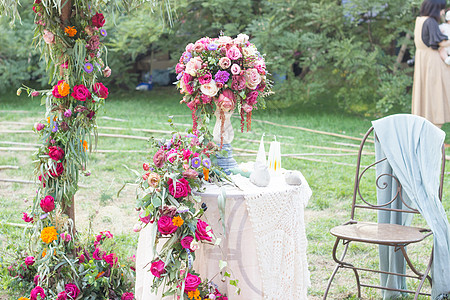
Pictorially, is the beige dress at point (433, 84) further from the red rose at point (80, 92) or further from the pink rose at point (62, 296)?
the pink rose at point (62, 296)

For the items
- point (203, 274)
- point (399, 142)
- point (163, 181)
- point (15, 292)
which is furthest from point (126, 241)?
point (399, 142)

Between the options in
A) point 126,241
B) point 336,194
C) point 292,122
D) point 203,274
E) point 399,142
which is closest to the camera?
point 203,274

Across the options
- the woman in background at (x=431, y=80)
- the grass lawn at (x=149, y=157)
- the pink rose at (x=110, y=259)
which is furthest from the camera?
the woman in background at (x=431, y=80)

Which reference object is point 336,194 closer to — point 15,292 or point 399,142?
point 399,142

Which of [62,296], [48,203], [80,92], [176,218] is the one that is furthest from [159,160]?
[62,296]

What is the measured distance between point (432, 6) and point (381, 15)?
3.60m

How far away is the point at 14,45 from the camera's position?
12273 millimetres

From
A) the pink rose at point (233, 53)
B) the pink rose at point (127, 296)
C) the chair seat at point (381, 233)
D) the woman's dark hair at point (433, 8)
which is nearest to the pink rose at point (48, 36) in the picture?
the pink rose at point (233, 53)

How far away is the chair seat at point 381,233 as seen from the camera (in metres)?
3.28

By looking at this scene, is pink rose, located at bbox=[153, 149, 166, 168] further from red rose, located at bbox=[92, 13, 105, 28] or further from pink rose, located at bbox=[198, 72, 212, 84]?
red rose, located at bbox=[92, 13, 105, 28]

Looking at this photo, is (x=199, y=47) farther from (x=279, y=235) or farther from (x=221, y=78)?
(x=279, y=235)

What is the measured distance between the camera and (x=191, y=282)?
9.47ft

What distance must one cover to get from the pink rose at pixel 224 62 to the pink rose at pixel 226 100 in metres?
0.16

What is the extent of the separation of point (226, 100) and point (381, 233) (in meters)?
1.23
